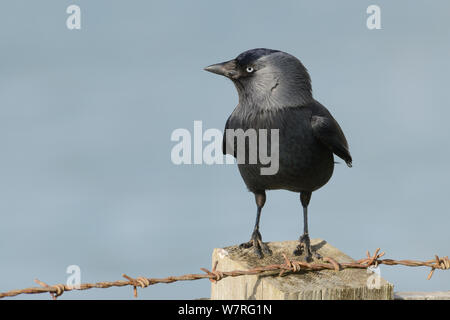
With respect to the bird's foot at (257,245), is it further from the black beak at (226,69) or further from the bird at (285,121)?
the black beak at (226,69)

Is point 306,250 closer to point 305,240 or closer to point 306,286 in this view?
point 305,240

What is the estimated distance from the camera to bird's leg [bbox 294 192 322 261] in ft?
15.0

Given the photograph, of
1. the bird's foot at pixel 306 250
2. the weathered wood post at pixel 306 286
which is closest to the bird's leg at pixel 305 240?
the bird's foot at pixel 306 250

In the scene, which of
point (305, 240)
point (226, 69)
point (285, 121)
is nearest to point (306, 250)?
point (305, 240)

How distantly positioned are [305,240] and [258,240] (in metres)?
0.37

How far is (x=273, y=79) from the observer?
4.43 m

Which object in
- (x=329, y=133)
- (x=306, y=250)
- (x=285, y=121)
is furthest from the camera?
(x=306, y=250)

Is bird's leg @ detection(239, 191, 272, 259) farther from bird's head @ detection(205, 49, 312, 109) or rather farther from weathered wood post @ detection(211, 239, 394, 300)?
bird's head @ detection(205, 49, 312, 109)

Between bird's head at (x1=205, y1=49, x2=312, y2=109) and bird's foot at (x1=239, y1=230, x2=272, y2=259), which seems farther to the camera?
bird's foot at (x1=239, y1=230, x2=272, y2=259)

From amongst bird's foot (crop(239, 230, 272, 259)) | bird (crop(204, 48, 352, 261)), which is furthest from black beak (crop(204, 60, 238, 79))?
bird's foot (crop(239, 230, 272, 259))

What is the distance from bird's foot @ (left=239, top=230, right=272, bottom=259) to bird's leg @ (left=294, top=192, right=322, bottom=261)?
239 millimetres

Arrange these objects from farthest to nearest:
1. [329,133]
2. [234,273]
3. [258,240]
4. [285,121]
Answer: [258,240], [329,133], [285,121], [234,273]
